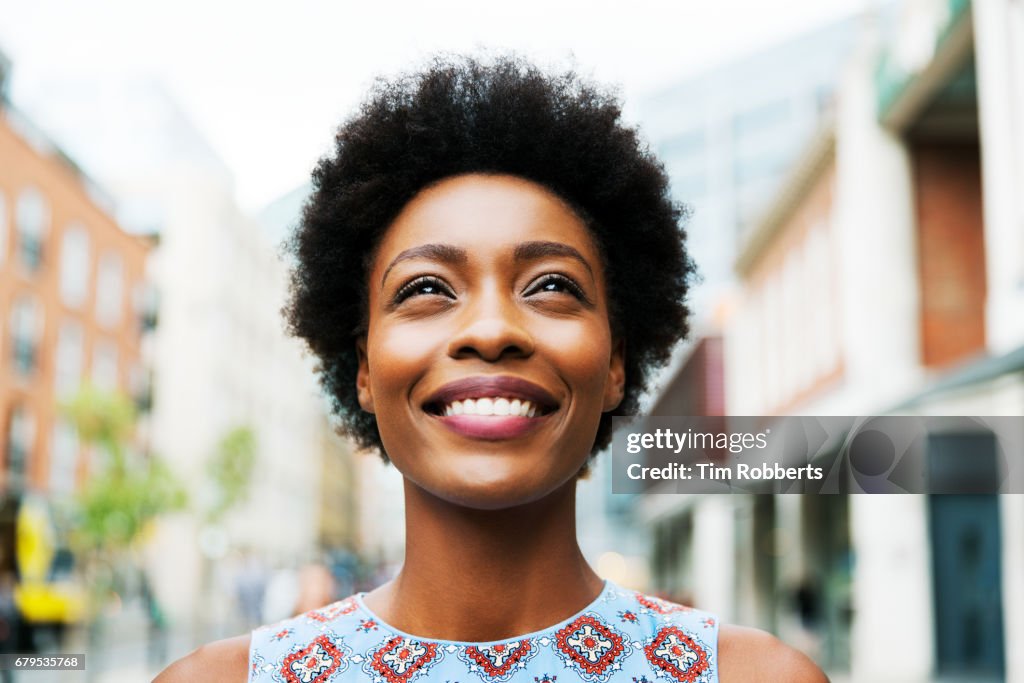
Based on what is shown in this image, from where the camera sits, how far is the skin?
4.91 feet

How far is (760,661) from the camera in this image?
5.37 feet

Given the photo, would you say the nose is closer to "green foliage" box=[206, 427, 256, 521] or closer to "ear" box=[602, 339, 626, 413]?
"ear" box=[602, 339, 626, 413]

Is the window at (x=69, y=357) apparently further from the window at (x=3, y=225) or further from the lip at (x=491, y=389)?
the lip at (x=491, y=389)

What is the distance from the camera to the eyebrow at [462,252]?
1.57 metres

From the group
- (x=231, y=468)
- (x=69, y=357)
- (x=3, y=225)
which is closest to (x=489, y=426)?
(x=3, y=225)

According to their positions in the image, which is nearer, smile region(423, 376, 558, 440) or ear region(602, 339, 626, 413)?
smile region(423, 376, 558, 440)

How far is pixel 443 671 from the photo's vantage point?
5.24ft

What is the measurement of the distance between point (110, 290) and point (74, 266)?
6.35 ft

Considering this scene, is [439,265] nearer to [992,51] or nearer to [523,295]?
[523,295]

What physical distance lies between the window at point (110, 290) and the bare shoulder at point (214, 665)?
21.5 m

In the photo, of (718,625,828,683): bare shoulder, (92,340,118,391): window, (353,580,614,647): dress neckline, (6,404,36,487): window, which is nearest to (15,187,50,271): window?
(6,404,36,487): window

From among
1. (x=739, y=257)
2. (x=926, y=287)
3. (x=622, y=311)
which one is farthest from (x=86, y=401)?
(x=622, y=311)

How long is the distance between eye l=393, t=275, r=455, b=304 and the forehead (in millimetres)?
55

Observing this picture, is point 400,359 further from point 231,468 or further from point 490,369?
point 231,468
